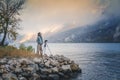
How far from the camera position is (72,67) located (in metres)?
47.5

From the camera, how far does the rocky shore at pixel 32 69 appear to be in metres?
35.1

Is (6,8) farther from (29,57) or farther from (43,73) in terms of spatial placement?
(43,73)

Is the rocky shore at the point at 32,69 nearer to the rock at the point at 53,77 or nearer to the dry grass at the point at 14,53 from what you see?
the rock at the point at 53,77

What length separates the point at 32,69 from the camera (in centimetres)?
3712

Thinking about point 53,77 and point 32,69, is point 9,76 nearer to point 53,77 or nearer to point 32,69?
point 32,69

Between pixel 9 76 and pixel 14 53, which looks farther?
pixel 14 53

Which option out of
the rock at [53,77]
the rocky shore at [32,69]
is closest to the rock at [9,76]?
the rocky shore at [32,69]

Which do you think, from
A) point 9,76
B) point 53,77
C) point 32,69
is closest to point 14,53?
point 32,69

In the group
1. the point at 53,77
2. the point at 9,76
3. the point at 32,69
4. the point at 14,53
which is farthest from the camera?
the point at 14,53

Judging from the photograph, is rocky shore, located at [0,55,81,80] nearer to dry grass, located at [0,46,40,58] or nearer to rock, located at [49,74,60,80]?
rock, located at [49,74,60,80]

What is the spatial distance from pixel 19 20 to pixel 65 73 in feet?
53.6

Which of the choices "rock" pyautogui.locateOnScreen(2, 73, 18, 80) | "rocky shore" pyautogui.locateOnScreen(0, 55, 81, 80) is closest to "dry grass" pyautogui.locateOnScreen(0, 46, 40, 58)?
"rocky shore" pyautogui.locateOnScreen(0, 55, 81, 80)

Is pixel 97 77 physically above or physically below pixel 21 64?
below

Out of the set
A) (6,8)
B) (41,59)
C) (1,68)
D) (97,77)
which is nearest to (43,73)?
(41,59)
